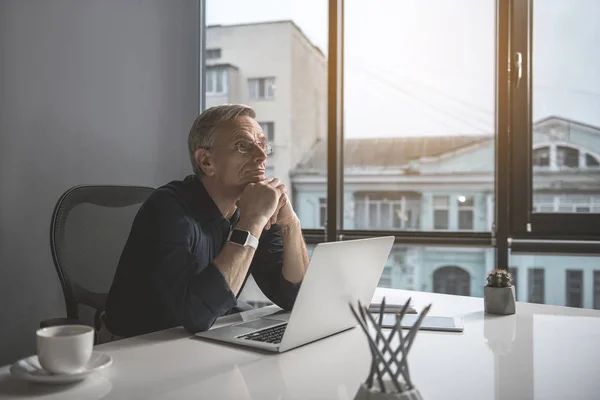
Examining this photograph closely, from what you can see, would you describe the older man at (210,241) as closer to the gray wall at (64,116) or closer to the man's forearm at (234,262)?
the man's forearm at (234,262)

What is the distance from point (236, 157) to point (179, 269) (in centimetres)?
47

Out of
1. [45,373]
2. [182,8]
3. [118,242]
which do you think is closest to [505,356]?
[45,373]

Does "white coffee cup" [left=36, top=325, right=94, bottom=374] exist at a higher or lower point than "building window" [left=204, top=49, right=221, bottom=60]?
lower

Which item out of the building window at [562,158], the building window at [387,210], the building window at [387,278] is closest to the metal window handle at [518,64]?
the building window at [562,158]

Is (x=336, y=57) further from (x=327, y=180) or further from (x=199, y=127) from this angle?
(x=199, y=127)

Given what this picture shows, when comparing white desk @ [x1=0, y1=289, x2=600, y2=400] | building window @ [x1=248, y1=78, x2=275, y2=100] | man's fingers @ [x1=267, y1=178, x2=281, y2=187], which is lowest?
white desk @ [x1=0, y1=289, x2=600, y2=400]

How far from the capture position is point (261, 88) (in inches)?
118

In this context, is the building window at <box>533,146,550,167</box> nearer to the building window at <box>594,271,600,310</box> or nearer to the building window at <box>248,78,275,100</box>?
the building window at <box>594,271,600,310</box>

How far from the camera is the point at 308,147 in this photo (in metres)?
2.92

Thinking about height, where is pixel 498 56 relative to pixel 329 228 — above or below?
above

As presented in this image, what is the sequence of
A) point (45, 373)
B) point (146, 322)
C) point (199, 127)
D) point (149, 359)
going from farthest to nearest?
point (199, 127) → point (146, 322) → point (149, 359) → point (45, 373)

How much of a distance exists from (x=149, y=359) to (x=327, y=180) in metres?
1.89

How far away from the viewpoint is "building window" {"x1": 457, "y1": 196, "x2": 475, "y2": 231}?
8.73ft

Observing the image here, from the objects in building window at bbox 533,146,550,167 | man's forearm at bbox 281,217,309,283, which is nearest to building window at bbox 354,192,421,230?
building window at bbox 533,146,550,167
